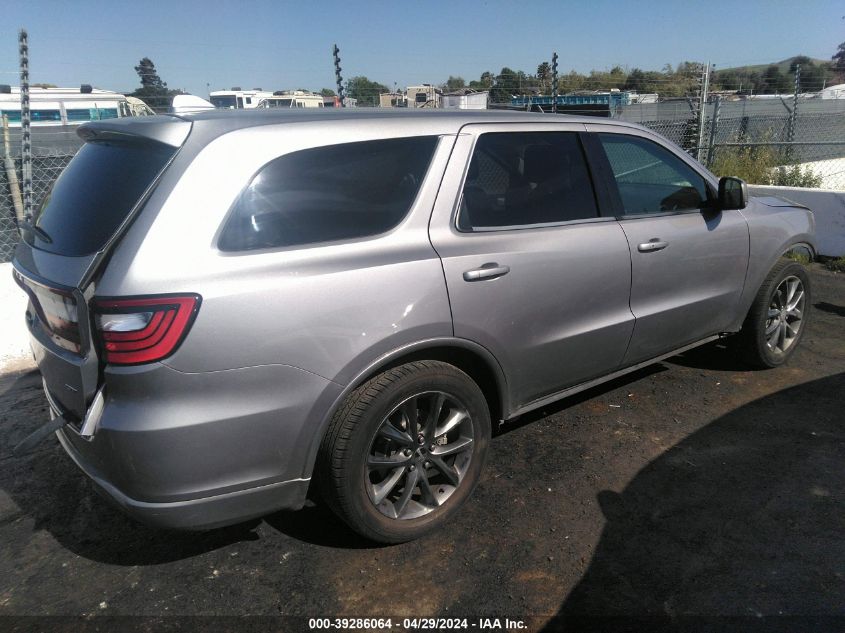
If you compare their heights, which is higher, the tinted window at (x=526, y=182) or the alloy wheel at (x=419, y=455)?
the tinted window at (x=526, y=182)

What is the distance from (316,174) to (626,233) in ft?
6.07

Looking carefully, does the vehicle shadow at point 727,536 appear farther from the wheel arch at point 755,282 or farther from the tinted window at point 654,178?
the tinted window at point 654,178

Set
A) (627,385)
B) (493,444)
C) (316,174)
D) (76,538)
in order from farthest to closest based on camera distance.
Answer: (627,385), (493,444), (76,538), (316,174)

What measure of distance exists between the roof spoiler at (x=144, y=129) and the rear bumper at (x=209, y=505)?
3.94 feet

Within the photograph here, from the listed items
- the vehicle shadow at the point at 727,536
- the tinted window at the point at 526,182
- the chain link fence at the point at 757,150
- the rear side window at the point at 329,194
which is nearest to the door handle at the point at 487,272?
the tinted window at the point at 526,182

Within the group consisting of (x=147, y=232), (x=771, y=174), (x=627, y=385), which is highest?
(x=147, y=232)

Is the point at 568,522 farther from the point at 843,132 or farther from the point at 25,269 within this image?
the point at 843,132

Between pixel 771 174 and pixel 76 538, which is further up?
pixel 771 174

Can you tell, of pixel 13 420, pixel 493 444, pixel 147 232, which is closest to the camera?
pixel 147 232

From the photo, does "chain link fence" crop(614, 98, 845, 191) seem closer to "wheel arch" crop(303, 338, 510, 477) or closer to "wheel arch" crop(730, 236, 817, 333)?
"wheel arch" crop(730, 236, 817, 333)

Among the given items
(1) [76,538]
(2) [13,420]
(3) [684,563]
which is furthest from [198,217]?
(2) [13,420]

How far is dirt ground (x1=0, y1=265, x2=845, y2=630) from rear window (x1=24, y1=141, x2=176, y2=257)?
1.39 m

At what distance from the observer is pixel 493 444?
150 inches

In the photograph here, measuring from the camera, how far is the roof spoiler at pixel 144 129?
241cm
